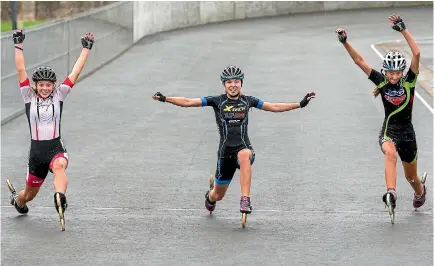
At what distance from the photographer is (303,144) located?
19.8m

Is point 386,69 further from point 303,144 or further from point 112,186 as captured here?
point 303,144

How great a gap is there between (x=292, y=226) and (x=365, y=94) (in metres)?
13.3

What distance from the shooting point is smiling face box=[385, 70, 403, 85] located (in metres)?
13.6

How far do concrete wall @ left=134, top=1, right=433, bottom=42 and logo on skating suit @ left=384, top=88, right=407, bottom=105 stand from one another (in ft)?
84.2

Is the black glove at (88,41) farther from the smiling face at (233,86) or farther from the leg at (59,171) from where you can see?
the smiling face at (233,86)

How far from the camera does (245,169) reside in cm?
1320

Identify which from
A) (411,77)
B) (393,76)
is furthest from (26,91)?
(411,77)

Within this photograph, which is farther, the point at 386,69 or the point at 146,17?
the point at 146,17

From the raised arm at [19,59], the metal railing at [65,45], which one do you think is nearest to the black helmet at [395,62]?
the raised arm at [19,59]

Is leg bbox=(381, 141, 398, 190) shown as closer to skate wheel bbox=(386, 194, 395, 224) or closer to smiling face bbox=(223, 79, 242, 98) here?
skate wheel bbox=(386, 194, 395, 224)

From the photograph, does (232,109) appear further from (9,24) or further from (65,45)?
(9,24)

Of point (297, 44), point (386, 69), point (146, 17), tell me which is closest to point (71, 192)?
point (386, 69)

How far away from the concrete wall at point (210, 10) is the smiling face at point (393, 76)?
25655 mm

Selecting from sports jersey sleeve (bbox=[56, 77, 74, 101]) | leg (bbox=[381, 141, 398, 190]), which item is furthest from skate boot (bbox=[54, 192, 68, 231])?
leg (bbox=[381, 141, 398, 190])
